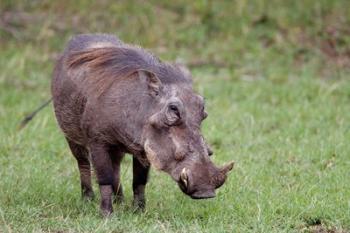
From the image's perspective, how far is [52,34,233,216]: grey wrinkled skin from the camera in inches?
185

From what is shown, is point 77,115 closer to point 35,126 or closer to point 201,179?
point 201,179

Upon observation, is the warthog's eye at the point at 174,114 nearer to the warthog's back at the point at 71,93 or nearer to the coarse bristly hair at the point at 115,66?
the coarse bristly hair at the point at 115,66

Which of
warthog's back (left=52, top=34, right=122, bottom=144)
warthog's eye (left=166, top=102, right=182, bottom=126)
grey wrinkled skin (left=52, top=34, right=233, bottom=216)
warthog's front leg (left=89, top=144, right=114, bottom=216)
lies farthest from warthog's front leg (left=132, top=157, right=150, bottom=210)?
warthog's eye (left=166, top=102, right=182, bottom=126)

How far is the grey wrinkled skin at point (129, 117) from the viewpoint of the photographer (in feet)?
15.4

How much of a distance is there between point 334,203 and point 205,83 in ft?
14.9

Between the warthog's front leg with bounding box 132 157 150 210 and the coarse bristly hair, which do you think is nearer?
the coarse bristly hair

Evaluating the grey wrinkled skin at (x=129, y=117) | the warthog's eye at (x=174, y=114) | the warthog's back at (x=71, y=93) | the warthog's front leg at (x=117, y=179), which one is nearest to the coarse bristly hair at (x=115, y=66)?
the grey wrinkled skin at (x=129, y=117)

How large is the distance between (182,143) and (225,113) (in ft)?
13.0

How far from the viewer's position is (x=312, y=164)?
22.1ft

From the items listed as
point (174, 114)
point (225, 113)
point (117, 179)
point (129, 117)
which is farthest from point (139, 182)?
point (225, 113)

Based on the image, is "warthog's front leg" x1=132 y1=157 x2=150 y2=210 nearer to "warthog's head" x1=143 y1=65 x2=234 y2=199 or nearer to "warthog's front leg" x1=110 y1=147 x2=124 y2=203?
"warthog's front leg" x1=110 y1=147 x2=124 y2=203

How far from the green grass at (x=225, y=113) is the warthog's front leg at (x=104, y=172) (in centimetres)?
11

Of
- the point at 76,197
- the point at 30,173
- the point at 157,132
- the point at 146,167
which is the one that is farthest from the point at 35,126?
the point at 157,132

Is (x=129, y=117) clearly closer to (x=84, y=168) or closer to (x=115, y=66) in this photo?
(x=115, y=66)
